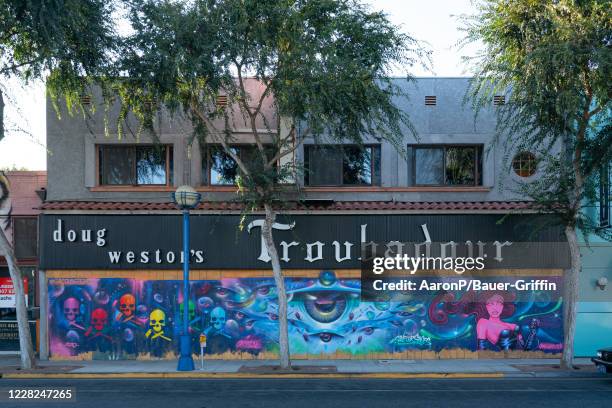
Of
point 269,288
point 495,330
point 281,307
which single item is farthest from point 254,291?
point 495,330

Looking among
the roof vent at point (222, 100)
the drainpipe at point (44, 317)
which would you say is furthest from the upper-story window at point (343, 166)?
the drainpipe at point (44, 317)

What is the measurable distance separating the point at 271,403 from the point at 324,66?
810 cm

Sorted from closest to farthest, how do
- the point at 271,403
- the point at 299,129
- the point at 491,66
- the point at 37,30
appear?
1. the point at 271,403
2. the point at 37,30
3. the point at 491,66
4. the point at 299,129

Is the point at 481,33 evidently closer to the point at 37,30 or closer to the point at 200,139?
the point at 200,139

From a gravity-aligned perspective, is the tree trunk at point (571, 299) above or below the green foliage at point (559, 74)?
below

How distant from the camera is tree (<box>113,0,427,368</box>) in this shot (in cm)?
1551

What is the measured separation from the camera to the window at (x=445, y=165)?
20.2 metres

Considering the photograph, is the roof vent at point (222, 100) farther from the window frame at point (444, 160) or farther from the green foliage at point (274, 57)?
the window frame at point (444, 160)

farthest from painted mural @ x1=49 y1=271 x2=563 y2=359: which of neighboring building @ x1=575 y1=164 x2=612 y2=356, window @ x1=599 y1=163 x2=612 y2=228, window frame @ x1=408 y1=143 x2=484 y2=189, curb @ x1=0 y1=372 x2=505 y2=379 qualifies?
window frame @ x1=408 y1=143 x2=484 y2=189

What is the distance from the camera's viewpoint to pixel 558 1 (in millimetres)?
16125

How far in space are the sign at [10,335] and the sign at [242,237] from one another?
241 cm

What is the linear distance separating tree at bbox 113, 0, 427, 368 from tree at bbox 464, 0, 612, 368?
93.3 inches

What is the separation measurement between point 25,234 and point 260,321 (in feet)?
26.7

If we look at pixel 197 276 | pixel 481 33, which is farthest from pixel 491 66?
pixel 197 276
